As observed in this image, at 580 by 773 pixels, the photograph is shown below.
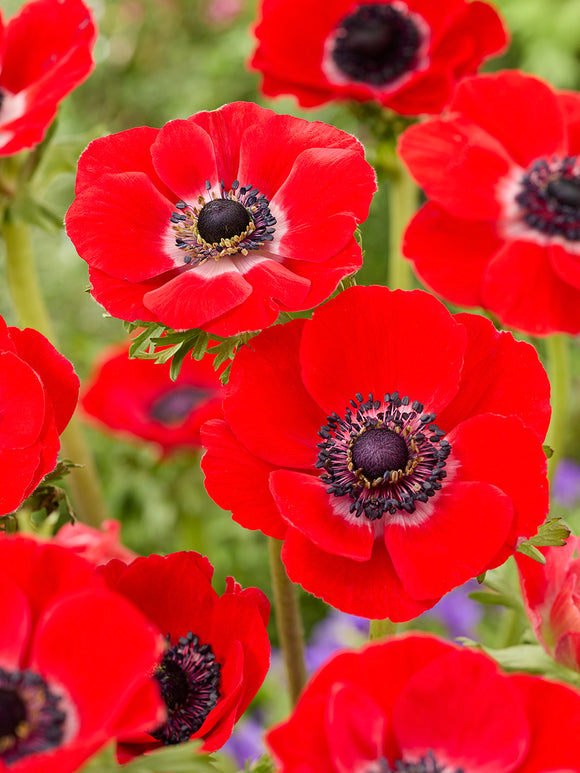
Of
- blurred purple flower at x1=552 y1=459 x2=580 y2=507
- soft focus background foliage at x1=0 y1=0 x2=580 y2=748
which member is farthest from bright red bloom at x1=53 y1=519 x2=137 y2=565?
blurred purple flower at x1=552 y1=459 x2=580 y2=507

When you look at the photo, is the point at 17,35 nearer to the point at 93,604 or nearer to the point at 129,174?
the point at 129,174

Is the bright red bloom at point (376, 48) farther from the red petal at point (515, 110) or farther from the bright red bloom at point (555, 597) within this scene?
the bright red bloom at point (555, 597)

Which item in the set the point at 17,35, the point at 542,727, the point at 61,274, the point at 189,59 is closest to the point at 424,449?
the point at 542,727

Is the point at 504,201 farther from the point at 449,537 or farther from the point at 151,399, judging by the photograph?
the point at 151,399

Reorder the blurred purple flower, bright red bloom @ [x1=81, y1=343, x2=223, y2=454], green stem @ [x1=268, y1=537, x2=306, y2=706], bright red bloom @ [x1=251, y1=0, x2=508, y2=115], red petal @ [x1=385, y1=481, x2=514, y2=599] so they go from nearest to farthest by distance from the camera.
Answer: red petal @ [x1=385, y1=481, x2=514, y2=599], green stem @ [x1=268, y1=537, x2=306, y2=706], bright red bloom @ [x1=251, y1=0, x2=508, y2=115], bright red bloom @ [x1=81, y1=343, x2=223, y2=454], the blurred purple flower

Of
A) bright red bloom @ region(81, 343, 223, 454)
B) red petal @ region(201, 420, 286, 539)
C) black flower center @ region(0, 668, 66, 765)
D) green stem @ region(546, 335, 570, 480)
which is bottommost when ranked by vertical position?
bright red bloom @ region(81, 343, 223, 454)

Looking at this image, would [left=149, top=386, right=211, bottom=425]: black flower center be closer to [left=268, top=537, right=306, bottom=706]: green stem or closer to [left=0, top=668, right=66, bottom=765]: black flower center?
[left=268, top=537, right=306, bottom=706]: green stem

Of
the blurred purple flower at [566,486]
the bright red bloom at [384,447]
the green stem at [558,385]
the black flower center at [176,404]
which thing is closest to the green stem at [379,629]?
the bright red bloom at [384,447]
